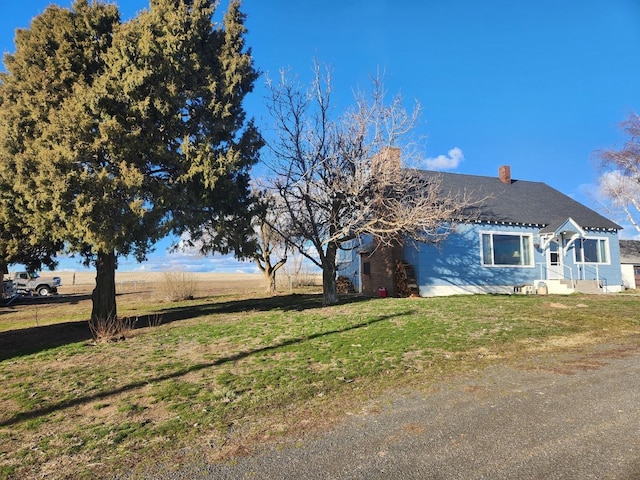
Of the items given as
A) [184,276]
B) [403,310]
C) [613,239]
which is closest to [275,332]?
[403,310]

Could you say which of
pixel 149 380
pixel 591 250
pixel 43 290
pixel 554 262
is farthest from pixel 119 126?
pixel 43 290

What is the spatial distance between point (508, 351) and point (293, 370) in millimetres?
4163

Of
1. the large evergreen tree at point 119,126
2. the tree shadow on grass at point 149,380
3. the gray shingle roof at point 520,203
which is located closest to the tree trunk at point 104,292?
the large evergreen tree at point 119,126

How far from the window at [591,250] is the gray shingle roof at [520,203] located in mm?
757

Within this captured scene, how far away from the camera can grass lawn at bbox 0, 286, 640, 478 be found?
4.24 meters

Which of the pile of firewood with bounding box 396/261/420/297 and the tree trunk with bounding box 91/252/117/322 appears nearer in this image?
the tree trunk with bounding box 91/252/117/322

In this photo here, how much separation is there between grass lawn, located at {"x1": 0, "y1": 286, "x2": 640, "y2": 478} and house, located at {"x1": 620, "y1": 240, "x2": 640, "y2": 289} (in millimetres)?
18226

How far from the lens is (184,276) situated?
2294 centimetres

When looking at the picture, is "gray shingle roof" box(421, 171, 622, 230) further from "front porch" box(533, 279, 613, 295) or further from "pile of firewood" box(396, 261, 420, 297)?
"pile of firewood" box(396, 261, 420, 297)

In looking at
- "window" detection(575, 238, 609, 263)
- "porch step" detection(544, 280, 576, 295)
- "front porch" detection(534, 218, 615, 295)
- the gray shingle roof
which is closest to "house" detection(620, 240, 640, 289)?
"window" detection(575, 238, 609, 263)

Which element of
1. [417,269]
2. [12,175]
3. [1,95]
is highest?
[1,95]

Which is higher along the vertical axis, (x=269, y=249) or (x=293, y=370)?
(x=269, y=249)

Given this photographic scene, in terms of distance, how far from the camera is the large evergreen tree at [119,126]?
9.52 meters

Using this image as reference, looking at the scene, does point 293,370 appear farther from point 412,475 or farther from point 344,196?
point 344,196
